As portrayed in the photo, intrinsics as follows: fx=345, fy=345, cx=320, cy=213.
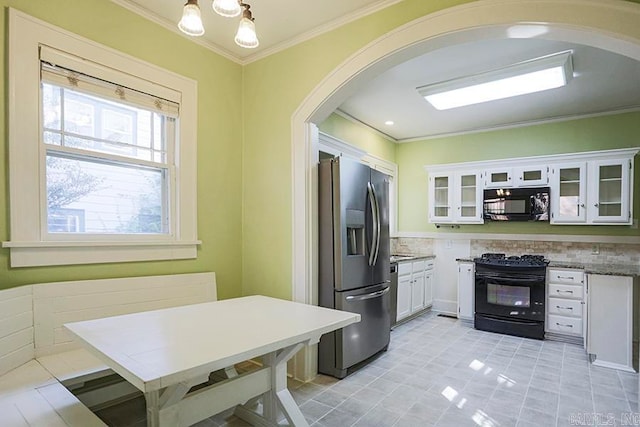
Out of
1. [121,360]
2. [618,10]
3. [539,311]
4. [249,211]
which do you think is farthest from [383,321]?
[618,10]

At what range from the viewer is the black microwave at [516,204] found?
14.5 ft

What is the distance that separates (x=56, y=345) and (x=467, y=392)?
115 inches

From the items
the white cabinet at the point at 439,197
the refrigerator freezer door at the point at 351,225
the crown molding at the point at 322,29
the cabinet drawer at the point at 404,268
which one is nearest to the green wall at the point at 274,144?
the crown molding at the point at 322,29

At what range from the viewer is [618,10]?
1.77 metres

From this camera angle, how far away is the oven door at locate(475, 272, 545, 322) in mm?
4113

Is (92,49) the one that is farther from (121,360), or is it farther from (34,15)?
(121,360)

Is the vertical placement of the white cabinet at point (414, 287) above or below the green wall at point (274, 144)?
below

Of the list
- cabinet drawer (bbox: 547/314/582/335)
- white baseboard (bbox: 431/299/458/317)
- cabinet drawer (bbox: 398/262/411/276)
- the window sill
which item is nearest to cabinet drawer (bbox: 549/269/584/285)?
cabinet drawer (bbox: 547/314/582/335)

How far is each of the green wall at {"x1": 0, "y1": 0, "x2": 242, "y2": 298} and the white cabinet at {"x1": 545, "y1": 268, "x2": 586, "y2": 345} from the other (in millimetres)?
3618

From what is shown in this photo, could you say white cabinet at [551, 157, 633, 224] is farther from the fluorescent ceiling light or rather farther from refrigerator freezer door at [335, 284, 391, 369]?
refrigerator freezer door at [335, 284, 391, 369]

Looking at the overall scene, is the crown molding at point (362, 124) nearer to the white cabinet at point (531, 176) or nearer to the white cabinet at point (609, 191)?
the white cabinet at point (531, 176)

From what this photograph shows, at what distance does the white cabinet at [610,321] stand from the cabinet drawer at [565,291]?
590mm

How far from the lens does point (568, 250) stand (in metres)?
4.46

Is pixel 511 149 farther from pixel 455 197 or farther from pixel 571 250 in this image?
pixel 571 250
